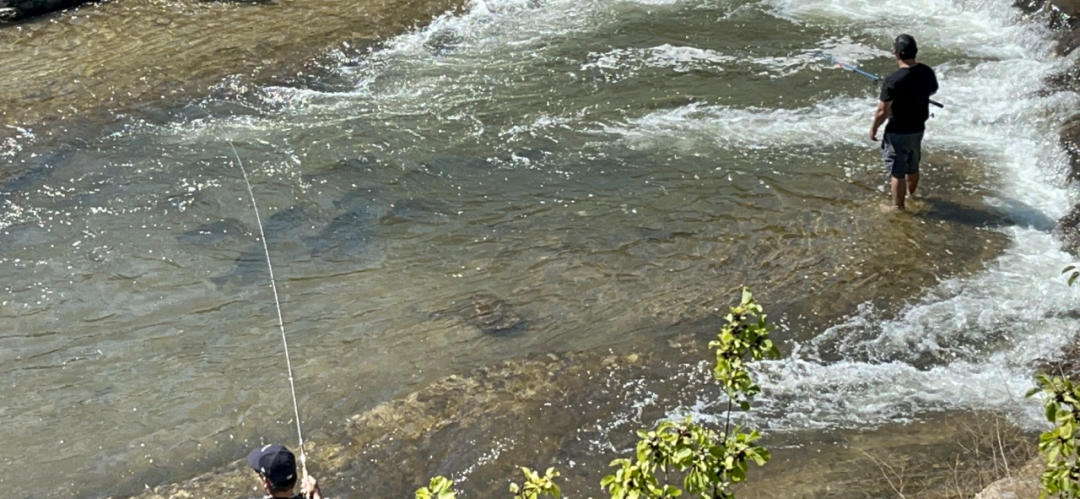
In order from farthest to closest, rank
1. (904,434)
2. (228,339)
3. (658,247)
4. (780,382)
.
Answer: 1. (658,247)
2. (228,339)
3. (780,382)
4. (904,434)

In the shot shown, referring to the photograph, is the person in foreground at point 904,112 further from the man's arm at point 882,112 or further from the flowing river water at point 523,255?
the flowing river water at point 523,255

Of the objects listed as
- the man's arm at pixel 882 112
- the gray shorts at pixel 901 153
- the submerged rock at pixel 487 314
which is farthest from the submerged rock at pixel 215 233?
the gray shorts at pixel 901 153

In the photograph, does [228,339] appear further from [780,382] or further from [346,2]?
[346,2]

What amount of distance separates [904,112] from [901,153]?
0.36m

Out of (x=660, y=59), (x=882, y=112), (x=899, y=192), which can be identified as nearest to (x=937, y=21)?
(x=660, y=59)

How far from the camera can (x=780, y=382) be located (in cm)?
657

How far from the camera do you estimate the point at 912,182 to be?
28.8 ft

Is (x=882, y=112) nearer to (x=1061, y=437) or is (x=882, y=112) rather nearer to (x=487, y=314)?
(x=487, y=314)

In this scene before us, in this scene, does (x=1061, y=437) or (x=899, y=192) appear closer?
(x=1061, y=437)

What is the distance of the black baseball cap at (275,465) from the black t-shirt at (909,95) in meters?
6.02

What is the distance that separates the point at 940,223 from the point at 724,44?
4918 millimetres

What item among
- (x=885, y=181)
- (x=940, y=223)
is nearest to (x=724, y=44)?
(x=885, y=181)

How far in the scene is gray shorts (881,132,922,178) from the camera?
8367mm

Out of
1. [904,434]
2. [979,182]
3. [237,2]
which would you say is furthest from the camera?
[237,2]
